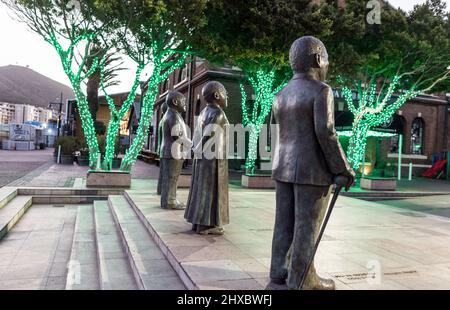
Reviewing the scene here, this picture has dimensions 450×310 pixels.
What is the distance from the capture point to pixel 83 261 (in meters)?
5.41

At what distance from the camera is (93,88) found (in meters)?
24.2

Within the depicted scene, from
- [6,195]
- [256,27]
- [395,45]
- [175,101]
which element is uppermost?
[395,45]

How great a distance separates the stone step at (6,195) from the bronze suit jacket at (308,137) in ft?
26.2

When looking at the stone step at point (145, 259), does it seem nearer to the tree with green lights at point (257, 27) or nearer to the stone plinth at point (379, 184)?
the tree with green lights at point (257, 27)

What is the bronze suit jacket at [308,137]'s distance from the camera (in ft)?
9.95

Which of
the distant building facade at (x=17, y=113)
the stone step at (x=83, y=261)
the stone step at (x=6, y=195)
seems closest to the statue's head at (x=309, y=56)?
the stone step at (x=83, y=261)

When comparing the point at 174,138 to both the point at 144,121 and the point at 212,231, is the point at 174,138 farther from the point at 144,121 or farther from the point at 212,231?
the point at 144,121

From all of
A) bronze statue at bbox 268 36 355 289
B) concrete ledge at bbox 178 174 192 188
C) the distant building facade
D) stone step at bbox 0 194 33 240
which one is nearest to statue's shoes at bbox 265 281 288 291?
bronze statue at bbox 268 36 355 289

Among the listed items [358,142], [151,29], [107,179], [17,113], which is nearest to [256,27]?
[151,29]

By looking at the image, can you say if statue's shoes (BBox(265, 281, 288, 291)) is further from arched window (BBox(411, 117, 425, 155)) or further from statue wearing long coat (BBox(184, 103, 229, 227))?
arched window (BBox(411, 117, 425, 155))

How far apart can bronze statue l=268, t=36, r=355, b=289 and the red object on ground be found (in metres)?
25.8

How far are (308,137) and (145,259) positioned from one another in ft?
8.93

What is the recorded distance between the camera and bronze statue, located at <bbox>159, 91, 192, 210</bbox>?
7605mm

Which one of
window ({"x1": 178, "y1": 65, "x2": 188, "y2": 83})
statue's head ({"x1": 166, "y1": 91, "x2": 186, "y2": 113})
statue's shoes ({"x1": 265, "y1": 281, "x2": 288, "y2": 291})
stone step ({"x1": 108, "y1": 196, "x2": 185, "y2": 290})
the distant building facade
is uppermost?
the distant building facade
